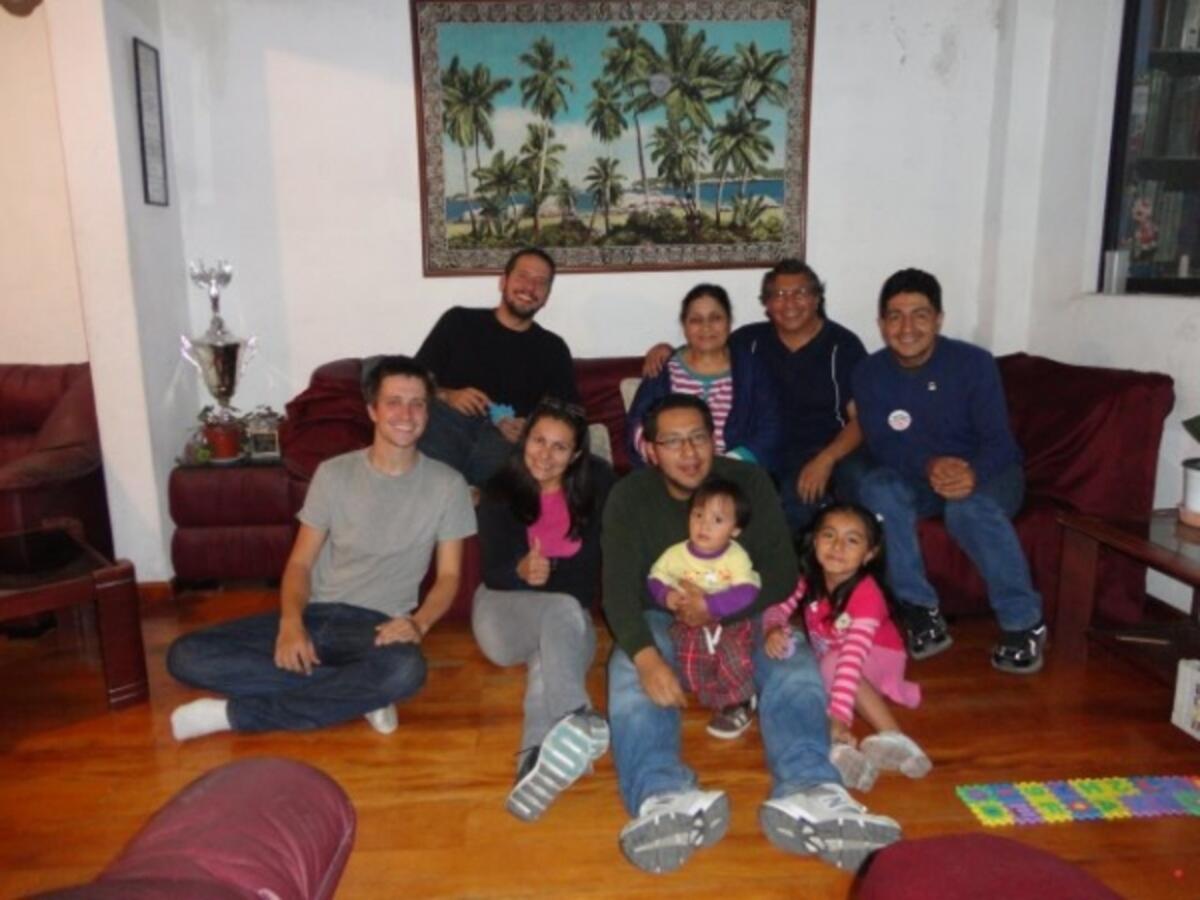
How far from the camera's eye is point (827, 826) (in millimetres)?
1732

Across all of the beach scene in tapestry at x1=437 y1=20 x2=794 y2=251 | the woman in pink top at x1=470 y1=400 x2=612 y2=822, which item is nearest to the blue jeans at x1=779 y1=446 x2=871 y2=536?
the woman in pink top at x1=470 y1=400 x2=612 y2=822

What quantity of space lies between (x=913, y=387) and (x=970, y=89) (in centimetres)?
174

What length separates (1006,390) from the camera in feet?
11.0

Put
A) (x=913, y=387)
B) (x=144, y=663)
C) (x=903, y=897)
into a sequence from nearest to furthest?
(x=903, y=897) → (x=144, y=663) → (x=913, y=387)

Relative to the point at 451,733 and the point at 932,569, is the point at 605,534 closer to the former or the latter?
the point at 451,733

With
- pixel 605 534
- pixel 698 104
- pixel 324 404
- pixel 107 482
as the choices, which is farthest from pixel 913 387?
pixel 107 482

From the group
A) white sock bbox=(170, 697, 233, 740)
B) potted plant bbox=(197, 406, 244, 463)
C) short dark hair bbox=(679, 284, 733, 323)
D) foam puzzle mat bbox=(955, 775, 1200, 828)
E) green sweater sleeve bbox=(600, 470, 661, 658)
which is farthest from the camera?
potted plant bbox=(197, 406, 244, 463)

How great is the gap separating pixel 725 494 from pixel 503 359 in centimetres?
132

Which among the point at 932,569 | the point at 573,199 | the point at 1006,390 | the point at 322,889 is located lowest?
the point at 932,569

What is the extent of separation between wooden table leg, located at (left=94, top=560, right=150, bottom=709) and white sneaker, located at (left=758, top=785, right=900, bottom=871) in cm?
176

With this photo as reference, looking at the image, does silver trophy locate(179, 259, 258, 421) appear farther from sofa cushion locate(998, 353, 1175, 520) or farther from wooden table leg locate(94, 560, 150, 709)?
sofa cushion locate(998, 353, 1175, 520)

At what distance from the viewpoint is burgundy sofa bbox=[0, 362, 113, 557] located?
9.43 ft

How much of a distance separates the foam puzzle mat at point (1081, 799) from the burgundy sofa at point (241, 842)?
1.46 metres

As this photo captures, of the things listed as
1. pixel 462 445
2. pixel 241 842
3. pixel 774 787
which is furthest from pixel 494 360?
pixel 241 842
